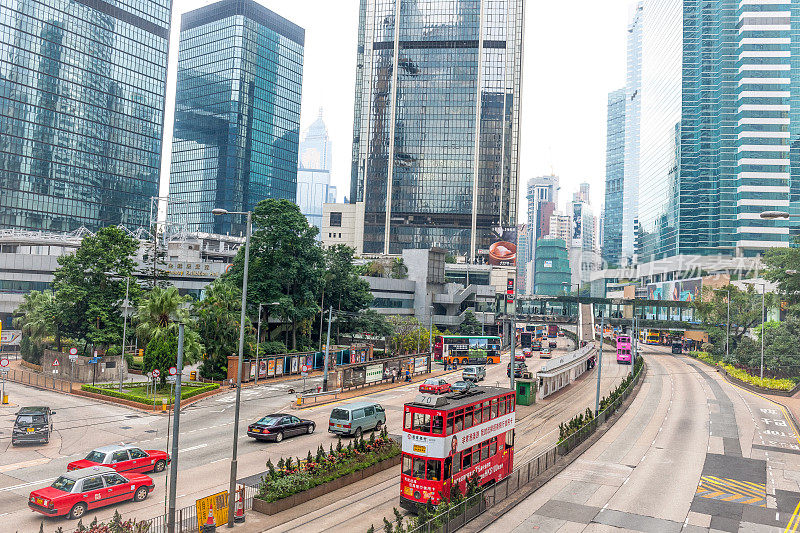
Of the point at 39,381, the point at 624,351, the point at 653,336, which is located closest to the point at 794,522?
the point at 39,381

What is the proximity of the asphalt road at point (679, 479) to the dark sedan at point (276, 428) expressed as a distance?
1553cm

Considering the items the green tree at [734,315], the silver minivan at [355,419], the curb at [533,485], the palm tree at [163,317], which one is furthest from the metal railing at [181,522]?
the green tree at [734,315]

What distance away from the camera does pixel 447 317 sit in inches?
4444

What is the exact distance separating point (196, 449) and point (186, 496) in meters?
8.10

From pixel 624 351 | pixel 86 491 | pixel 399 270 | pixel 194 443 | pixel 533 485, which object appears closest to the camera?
pixel 86 491

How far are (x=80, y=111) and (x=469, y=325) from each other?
108 meters

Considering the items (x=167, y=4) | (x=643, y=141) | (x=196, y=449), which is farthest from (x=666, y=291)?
(x=167, y=4)

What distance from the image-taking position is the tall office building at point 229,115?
18700cm

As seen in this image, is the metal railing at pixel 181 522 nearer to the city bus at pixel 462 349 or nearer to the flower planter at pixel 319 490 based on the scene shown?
the flower planter at pixel 319 490

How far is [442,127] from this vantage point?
171625 millimetres

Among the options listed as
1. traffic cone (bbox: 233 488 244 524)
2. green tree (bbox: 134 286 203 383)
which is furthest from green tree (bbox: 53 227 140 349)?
traffic cone (bbox: 233 488 244 524)

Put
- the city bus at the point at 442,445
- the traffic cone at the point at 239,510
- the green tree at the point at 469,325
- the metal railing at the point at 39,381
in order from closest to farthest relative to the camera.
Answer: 1. the traffic cone at the point at 239,510
2. the city bus at the point at 442,445
3. the metal railing at the point at 39,381
4. the green tree at the point at 469,325

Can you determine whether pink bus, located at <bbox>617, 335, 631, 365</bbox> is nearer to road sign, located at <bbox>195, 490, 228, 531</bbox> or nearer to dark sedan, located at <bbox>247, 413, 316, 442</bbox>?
dark sedan, located at <bbox>247, 413, 316, 442</bbox>

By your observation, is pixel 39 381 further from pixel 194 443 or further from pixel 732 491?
pixel 732 491
